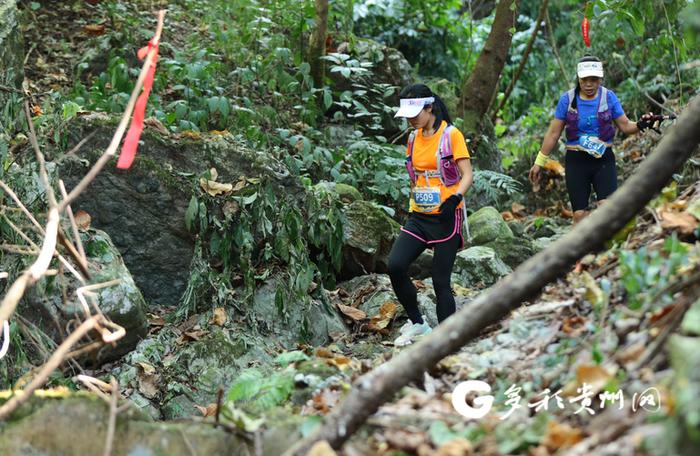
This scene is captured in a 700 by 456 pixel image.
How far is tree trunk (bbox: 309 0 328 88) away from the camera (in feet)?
33.3

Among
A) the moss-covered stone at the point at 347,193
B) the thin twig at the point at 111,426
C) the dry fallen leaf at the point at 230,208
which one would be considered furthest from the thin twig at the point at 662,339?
the moss-covered stone at the point at 347,193

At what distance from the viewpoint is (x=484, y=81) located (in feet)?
37.1

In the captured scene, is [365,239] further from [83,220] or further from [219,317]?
[83,220]

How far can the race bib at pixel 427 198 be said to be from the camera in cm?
579

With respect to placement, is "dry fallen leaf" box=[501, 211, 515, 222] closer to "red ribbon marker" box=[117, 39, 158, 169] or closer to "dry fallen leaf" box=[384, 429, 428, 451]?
"red ribbon marker" box=[117, 39, 158, 169]

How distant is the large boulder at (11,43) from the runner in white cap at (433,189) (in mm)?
3911

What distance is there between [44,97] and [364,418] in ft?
23.2

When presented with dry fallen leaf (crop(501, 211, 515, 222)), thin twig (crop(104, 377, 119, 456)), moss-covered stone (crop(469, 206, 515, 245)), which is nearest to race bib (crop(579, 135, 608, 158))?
moss-covered stone (crop(469, 206, 515, 245))

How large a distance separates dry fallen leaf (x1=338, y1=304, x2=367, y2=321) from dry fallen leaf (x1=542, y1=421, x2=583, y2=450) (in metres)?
4.41

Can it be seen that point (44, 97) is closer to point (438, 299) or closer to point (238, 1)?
point (238, 1)

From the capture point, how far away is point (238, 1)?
10312 millimetres

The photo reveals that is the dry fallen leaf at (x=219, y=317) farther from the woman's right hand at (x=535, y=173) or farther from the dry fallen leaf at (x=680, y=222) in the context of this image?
the dry fallen leaf at (x=680, y=222)

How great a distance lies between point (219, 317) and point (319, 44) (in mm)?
4886

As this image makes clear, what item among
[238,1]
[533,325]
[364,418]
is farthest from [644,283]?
[238,1]
